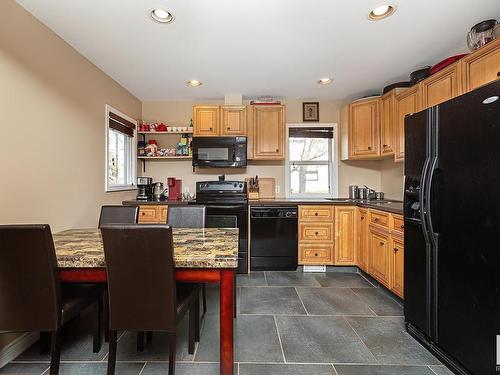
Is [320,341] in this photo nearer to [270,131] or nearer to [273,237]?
[273,237]

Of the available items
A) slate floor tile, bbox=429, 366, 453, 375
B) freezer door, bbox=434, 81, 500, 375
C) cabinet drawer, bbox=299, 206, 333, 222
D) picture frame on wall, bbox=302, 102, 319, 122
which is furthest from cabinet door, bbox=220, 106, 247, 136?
slate floor tile, bbox=429, 366, 453, 375

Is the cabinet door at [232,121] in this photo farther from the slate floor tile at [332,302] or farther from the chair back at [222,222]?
the slate floor tile at [332,302]

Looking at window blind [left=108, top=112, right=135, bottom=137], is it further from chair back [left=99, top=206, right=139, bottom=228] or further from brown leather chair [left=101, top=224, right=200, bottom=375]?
brown leather chair [left=101, top=224, right=200, bottom=375]

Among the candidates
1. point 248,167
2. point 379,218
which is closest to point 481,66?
point 379,218

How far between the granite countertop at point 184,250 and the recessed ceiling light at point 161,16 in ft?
5.39

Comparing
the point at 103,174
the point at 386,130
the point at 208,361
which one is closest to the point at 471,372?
the point at 208,361

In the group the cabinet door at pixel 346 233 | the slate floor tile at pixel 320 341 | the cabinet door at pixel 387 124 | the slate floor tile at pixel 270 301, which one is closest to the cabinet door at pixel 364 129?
the cabinet door at pixel 387 124

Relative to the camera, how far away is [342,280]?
314 cm

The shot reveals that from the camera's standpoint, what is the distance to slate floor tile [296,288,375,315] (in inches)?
92.9

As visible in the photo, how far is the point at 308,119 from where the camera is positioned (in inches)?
155

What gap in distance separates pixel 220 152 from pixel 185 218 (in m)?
1.48

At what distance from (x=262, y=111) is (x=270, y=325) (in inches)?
105

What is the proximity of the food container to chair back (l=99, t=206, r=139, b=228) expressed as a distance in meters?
2.97

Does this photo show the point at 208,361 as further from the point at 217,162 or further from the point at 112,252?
the point at 217,162
